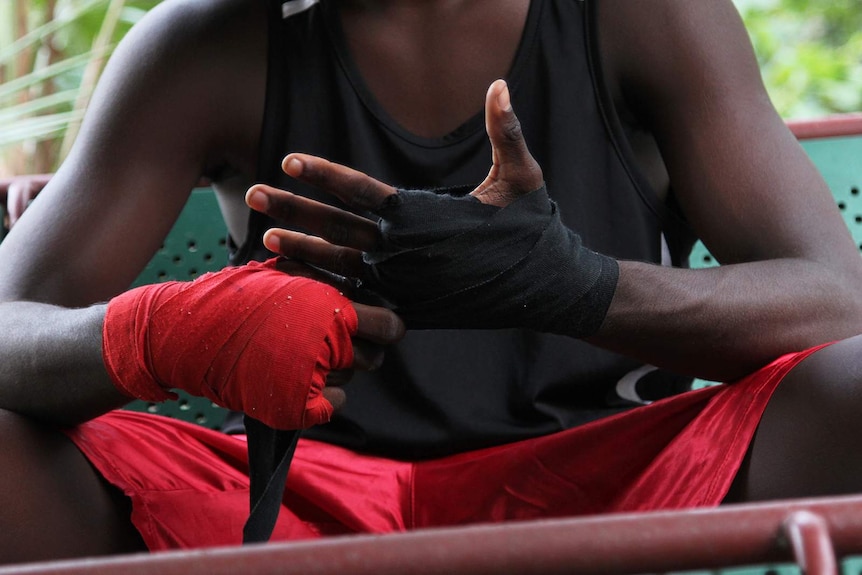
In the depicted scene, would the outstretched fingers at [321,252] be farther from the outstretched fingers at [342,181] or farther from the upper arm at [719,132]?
the upper arm at [719,132]

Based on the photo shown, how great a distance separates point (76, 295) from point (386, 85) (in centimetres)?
47

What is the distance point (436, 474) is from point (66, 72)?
259cm

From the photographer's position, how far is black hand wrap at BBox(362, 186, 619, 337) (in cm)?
92

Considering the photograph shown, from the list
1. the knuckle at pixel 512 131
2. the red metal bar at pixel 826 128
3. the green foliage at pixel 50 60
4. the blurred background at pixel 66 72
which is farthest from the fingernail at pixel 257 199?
the green foliage at pixel 50 60

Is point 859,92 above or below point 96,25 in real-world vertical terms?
below

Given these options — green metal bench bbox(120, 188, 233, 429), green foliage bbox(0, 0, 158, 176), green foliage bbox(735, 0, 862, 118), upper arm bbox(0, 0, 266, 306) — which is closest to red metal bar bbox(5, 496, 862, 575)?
upper arm bbox(0, 0, 266, 306)

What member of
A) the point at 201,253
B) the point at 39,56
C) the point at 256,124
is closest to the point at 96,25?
the point at 39,56

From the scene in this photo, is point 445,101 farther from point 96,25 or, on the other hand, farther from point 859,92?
point 859,92

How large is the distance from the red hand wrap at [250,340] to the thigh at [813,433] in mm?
405

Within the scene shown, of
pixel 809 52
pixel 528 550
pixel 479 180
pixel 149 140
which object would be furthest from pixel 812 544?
pixel 809 52

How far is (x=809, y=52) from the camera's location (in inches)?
169

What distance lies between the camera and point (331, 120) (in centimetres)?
139

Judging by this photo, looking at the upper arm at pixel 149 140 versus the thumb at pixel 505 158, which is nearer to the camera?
the thumb at pixel 505 158

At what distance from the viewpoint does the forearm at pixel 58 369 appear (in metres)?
1.04
